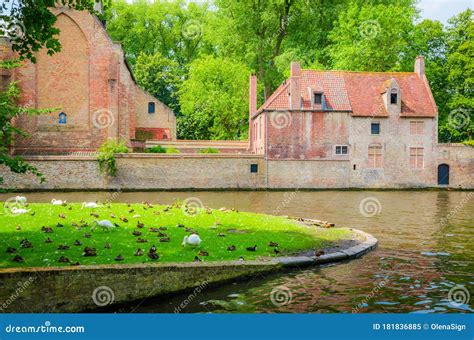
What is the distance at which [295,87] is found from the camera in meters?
41.5

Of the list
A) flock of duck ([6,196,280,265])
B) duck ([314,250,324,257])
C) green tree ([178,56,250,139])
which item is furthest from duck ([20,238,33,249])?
green tree ([178,56,250,139])

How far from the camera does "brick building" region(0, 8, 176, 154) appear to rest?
41750 mm

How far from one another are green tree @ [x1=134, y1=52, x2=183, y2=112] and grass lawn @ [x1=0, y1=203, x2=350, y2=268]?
44.4 m

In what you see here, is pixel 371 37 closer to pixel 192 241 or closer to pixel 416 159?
pixel 416 159

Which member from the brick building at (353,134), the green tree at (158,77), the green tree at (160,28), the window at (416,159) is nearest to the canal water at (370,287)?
the brick building at (353,134)

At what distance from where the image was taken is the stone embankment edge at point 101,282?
7.92m

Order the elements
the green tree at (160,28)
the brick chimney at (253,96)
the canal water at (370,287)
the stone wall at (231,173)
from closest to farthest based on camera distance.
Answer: the canal water at (370,287) < the stone wall at (231,173) < the brick chimney at (253,96) < the green tree at (160,28)

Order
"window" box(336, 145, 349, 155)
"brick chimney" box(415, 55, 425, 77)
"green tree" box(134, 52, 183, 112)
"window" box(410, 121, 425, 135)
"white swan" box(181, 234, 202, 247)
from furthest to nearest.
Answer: "green tree" box(134, 52, 183, 112) → "brick chimney" box(415, 55, 425, 77) → "window" box(410, 121, 425, 135) → "window" box(336, 145, 349, 155) → "white swan" box(181, 234, 202, 247)

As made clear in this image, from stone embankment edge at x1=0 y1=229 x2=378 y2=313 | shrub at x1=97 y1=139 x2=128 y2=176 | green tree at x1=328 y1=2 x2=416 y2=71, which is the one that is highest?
green tree at x1=328 y1=2 x2=416 y2=71

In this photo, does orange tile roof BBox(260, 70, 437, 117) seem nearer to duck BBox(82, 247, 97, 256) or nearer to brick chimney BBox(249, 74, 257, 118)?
brick chimney BBox(249, 74, 257, 118)

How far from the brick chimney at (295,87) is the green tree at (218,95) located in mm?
10625

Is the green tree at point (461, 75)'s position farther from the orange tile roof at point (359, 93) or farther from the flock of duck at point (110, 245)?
the flock of duck at point (110, 245)

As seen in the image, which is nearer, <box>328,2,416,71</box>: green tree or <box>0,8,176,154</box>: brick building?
<box>0,8,176,154</box>: brick building

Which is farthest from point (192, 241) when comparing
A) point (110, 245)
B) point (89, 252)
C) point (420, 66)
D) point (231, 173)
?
point (420, 66)
